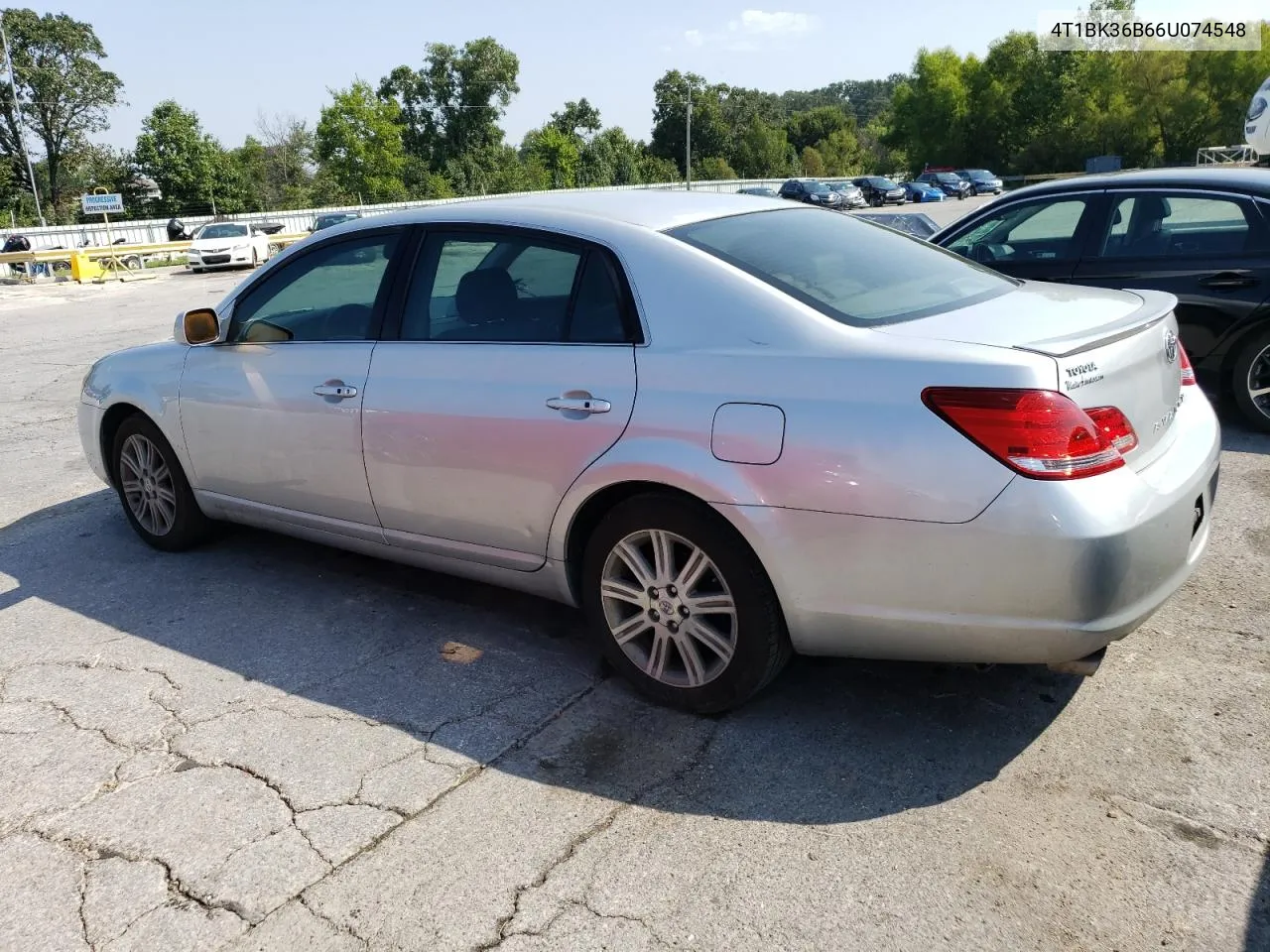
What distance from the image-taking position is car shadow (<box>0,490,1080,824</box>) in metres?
2.91

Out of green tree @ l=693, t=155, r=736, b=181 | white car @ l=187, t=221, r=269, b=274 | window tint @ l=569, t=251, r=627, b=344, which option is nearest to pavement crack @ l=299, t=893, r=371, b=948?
window tint @ l=569, t=251, r=627, b=344

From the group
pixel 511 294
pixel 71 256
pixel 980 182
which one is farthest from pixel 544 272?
pixel 980 182

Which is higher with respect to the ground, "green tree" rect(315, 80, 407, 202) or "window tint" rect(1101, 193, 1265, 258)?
"green tree" rect(315, 80, 407, 202)

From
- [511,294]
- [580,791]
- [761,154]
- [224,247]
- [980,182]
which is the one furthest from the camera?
[761,154]

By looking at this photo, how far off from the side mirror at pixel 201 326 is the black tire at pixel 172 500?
59cm

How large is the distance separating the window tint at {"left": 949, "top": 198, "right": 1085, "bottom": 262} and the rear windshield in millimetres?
3165

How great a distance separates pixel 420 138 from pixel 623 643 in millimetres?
88517

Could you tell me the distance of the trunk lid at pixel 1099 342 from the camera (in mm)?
2691

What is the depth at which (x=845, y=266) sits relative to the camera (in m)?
3.41

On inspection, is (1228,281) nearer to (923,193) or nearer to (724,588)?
(724,588)

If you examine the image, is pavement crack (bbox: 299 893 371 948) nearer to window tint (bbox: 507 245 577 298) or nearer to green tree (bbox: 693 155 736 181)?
window tint (bbox: 507 245 577 298)

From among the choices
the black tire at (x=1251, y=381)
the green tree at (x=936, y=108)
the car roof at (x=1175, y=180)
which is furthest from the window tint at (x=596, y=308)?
the green tree at (x=936, y=108)

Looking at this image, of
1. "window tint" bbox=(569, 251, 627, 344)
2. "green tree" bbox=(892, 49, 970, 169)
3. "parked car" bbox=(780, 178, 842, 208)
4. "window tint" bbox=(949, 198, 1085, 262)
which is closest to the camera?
"window tint" bbox=(569, 251, 627, 344)

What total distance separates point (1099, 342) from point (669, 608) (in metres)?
1.49
